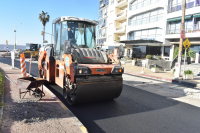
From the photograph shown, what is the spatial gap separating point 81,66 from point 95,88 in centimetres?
85

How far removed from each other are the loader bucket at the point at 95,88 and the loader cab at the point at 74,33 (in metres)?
1.84

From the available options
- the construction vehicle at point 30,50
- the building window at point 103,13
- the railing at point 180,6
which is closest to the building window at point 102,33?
the building window at point 103,13

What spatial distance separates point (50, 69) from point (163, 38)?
67.2 feet

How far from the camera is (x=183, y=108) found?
232 inches

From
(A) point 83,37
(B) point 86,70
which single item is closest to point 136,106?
(B) point 86,70

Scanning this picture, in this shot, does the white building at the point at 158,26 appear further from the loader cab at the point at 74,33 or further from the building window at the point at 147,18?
the loader cab at the point at 74,33

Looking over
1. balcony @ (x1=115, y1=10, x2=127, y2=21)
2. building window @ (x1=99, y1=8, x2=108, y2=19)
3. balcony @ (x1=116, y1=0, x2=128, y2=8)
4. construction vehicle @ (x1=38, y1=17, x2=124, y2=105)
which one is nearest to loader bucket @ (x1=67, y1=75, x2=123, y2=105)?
construction vehicle @ (x1=38, y1=17, x2=124, y2=105)

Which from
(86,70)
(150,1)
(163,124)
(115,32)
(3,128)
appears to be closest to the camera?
(3,128)

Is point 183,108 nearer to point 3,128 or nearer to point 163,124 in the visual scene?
point 163,124

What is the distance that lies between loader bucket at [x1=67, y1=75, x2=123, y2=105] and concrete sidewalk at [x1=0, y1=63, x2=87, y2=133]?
1.99 feet

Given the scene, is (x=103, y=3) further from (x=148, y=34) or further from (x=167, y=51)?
(x=167, y=51)

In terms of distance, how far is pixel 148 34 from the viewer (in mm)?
27219

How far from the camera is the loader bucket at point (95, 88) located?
498 cm

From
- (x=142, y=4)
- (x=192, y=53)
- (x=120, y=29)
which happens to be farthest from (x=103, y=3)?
(x=192, y=53)
